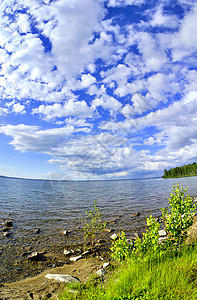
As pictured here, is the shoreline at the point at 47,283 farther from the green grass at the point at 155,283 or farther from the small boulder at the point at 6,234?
the small boulder at the point at 6,234

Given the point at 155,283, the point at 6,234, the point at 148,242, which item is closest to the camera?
the point at 155,283

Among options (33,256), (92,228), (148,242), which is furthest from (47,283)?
(92,228)

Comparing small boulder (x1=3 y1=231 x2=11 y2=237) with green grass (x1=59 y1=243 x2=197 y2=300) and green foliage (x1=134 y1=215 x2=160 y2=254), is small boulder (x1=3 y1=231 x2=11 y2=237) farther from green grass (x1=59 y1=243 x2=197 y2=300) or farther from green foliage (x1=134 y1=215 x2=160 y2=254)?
green foliage (x1=134 y1=215 x2=160 y2=254)

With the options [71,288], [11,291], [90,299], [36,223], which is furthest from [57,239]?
[90,299]

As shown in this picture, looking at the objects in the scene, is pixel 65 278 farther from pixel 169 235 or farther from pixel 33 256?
pixel 169 235

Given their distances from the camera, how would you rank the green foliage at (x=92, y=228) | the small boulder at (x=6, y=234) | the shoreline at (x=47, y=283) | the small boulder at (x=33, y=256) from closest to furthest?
the shoreline at (x=47, y=283) < the small boulder at (x=33, y=256) < the green foliage at (x=92, y=228) < the small boulder at (x=6, y=234)

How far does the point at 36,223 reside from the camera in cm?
1680

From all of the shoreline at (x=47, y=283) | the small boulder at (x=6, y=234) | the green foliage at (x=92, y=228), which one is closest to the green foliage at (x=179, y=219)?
the shoreline at (x=47, y=283)

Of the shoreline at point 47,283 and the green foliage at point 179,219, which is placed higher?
the green foliage at point 179,219

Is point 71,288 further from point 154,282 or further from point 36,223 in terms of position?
point 36,223

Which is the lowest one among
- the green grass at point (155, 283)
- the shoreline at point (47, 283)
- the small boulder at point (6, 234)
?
the small boulder at point (6, 234)

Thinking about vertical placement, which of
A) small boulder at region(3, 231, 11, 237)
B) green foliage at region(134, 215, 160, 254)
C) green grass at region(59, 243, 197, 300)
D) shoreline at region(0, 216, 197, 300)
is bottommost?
small boulder at region(3, 231, 11, 237)

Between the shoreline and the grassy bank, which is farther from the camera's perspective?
the shoreline

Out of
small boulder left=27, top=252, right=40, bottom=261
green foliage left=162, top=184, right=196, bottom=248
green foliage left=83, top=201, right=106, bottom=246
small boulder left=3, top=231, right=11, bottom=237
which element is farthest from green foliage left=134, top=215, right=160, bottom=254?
small boulder left=3, top=231, right=11, bottom=237
